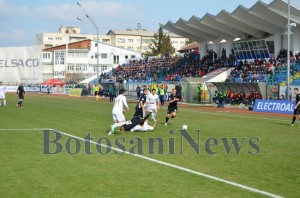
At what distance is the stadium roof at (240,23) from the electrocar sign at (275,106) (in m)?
12.0

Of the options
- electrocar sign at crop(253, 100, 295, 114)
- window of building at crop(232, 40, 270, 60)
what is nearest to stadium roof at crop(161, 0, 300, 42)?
window of building at crop(232, 40, 270, 60)

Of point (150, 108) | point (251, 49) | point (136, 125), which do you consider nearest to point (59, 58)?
point (251, 49)

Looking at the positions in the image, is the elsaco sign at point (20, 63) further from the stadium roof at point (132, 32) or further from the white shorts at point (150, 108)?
the white shorts at point (150, 108)

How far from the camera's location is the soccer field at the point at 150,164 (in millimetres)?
8312

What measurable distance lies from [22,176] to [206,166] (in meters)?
3.94

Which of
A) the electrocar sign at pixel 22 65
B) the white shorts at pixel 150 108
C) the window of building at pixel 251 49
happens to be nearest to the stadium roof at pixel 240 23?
the window of building at pixel 251 49

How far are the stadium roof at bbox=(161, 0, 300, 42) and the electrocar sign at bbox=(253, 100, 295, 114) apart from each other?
39.4 feet

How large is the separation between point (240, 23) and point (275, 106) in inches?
810

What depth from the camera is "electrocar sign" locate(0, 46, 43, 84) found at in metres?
87.3

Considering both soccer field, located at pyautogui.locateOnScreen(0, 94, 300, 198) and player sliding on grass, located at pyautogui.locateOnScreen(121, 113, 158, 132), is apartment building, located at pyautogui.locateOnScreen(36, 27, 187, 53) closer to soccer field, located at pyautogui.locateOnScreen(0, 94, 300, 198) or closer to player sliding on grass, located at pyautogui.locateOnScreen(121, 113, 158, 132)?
player sliding on grass, located at pyautogui.locateOnScreen(121, 113, 158, 132)

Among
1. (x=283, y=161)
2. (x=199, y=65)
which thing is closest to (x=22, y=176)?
(x=283, y=161)

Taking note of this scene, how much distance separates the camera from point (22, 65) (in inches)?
3469

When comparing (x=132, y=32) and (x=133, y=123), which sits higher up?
(x=132, y=32)

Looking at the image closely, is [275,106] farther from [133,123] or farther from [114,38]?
[114,38]
